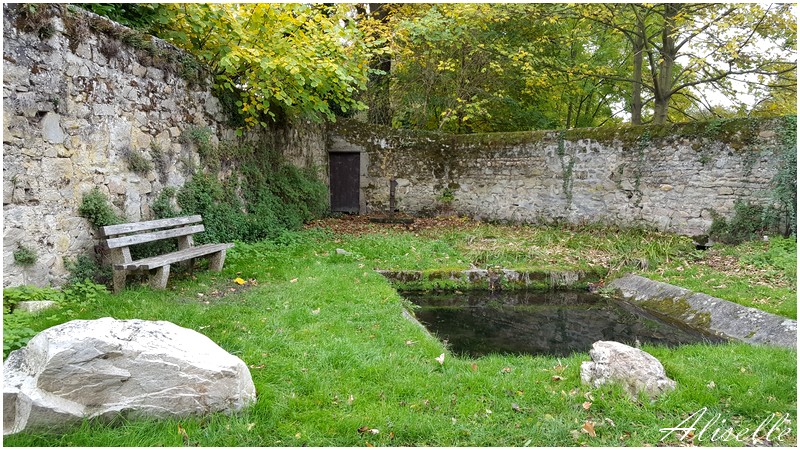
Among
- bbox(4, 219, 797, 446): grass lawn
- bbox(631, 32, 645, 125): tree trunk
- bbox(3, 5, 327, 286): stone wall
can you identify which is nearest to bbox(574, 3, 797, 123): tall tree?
bbox(631, 32, 645, 125): tree trunk

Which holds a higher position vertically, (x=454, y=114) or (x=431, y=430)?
(x=454, y=114)

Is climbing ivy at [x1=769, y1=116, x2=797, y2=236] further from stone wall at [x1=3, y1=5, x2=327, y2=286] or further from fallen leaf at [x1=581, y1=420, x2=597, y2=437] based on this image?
stone wall at [x1=3, y1=5, x2=327, y2=286]

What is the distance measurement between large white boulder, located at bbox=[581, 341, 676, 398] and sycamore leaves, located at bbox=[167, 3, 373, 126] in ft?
18.2

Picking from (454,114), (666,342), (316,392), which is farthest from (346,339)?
(454,114)

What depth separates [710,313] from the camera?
5.64m

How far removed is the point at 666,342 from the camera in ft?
17.1

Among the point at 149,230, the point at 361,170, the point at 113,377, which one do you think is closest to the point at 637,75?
the point at 361,170

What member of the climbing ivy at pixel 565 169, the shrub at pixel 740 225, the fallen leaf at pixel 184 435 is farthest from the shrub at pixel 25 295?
the shrub at pixel 740 225

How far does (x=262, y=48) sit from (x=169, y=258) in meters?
3.44

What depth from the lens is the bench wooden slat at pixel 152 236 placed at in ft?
17.5

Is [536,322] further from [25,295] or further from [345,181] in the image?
[345,181]

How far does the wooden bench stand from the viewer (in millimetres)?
5340

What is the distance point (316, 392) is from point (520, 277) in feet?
16.3

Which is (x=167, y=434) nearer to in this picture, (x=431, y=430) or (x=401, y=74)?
(x=431, y=430)
